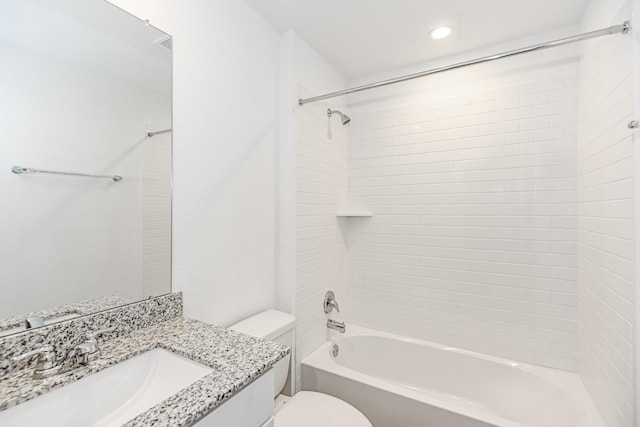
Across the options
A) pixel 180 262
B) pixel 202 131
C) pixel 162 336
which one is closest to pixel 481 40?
pixel 202 131

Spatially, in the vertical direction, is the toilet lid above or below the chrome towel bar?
below

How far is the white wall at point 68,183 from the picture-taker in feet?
2.90

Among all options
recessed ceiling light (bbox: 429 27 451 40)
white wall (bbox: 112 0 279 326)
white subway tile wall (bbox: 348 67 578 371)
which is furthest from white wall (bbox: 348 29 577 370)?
white wall (bbox: 112 0 279 326)

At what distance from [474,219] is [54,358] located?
2.22m

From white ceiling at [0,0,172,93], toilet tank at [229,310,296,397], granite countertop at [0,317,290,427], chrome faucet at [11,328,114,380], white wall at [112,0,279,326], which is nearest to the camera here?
granite countertop at [0,317,290,427]

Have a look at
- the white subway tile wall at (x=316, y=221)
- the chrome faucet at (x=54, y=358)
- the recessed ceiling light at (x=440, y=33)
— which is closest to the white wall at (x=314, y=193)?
the white subway tile wall at (x=316, y=221)

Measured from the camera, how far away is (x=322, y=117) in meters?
2.18

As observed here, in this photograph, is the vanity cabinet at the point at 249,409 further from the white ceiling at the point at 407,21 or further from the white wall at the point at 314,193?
the white ceiling at the point at 407,21

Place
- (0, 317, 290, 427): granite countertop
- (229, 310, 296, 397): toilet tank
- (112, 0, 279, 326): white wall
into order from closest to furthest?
1. (0, 317, 290, 427): granite countertop
2. (112, 0, 279, 326): white wall
3. (229, 310, 296, 397): toilet tank

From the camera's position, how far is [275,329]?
1.58m

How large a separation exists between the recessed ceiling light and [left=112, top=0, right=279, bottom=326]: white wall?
978 millimetres

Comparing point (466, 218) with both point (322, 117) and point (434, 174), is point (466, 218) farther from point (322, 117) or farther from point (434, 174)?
point (322, 117)

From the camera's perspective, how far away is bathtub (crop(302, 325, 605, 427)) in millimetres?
1549

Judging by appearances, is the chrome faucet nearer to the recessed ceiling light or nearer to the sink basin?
the sink basin
